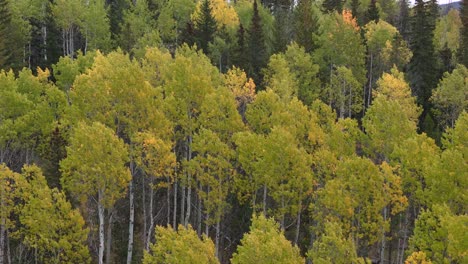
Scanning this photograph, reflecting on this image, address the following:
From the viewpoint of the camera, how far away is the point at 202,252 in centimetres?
2198

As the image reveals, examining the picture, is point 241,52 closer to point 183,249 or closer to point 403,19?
point 403,19

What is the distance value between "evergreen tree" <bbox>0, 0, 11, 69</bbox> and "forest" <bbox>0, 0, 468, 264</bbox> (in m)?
0.21

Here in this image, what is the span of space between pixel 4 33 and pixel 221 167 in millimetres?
31074

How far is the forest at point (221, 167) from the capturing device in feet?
88.5

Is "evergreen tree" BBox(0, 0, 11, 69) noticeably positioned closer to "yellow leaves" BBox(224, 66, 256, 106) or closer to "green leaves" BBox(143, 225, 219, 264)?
"yellow leaves" BBox(224, 66, 256, 106)

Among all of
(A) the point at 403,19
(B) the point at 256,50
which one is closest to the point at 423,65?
(B) the point at 256,50

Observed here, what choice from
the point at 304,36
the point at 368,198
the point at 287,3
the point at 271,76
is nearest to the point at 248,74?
the point at 271,76

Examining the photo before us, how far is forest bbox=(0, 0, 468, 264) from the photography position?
27.0 m

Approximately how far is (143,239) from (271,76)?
72.2 feet

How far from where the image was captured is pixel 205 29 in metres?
56.5

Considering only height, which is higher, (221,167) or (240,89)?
(240,89)

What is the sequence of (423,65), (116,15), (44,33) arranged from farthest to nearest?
(116,15)
(44,33)
(423,65)

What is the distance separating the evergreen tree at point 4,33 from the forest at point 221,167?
8.1 inches

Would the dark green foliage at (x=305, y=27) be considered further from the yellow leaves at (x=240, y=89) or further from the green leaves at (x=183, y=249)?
the green leaves at (x=183, y=249)
